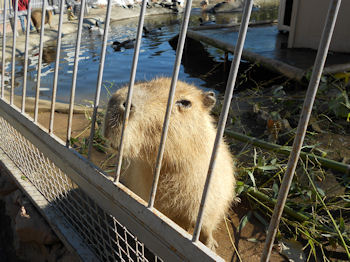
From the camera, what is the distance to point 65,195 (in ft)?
7.22

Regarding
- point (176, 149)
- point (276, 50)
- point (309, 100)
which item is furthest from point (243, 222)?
point (276, 50)

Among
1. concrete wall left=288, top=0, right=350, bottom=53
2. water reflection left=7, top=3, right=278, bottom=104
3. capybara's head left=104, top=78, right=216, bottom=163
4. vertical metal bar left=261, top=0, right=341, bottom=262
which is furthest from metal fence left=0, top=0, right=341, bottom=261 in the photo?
concrete wall left=288, top=0, right=350, bottom=53

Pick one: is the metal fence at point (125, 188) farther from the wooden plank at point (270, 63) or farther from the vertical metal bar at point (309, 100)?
the wooden plank at point (270, 63)

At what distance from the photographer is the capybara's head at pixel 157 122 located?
1.48 meters

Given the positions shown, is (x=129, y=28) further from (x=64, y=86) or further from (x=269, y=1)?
(x=269, y=1)

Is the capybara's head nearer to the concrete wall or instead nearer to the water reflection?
the water reflection

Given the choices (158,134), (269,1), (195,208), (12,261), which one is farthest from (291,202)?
(269,1)

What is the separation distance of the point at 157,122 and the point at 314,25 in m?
5.57

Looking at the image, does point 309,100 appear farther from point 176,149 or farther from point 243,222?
point 243,222

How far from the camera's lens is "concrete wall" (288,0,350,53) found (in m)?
5.48

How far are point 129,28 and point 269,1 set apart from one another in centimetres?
1006

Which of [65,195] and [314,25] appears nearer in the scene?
[65,195]

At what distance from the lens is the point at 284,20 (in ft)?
26.8

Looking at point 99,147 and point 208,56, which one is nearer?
point 99,147
